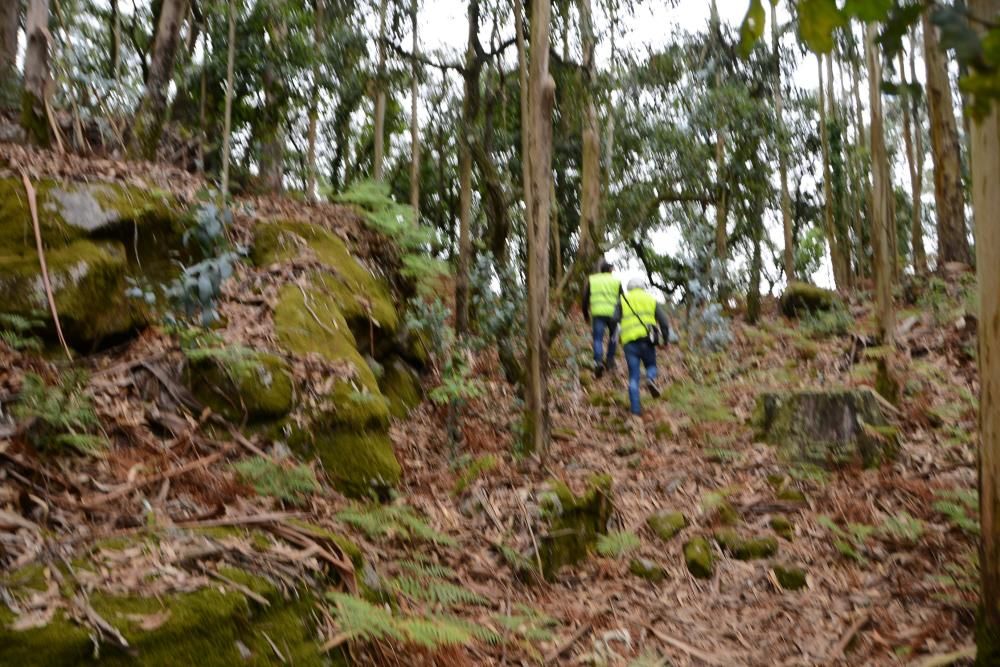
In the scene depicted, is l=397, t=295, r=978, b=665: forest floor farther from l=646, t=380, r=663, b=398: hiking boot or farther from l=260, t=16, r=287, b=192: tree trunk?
Answer: l=260, t=16, r=287, b=192: tree trunk

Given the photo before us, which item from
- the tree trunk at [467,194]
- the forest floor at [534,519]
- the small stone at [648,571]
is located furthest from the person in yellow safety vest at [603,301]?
the small stone at [648,571]

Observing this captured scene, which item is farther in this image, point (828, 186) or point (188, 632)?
point (828, 186)

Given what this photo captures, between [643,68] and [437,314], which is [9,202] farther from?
[643,68]

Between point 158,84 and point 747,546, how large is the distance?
29.9ft

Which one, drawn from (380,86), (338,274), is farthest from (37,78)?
(380,86)

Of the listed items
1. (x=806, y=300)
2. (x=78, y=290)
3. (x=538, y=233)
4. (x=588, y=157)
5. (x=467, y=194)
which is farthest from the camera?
(x=588, y=157)

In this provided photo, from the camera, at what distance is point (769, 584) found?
16.7 feet

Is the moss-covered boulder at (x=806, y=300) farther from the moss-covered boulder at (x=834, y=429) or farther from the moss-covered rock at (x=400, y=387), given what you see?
the moss-covered rock at (x=400, y=387)

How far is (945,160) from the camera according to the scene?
555 inches

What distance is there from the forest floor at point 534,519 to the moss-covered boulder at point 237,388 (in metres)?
0.16

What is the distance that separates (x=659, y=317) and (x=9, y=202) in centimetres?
714

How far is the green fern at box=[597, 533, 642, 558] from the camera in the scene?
5.47 m

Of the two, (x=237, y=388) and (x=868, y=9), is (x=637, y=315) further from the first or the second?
(x=868, y=9)

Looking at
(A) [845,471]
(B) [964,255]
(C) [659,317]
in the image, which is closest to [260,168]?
(C) [659,317]
